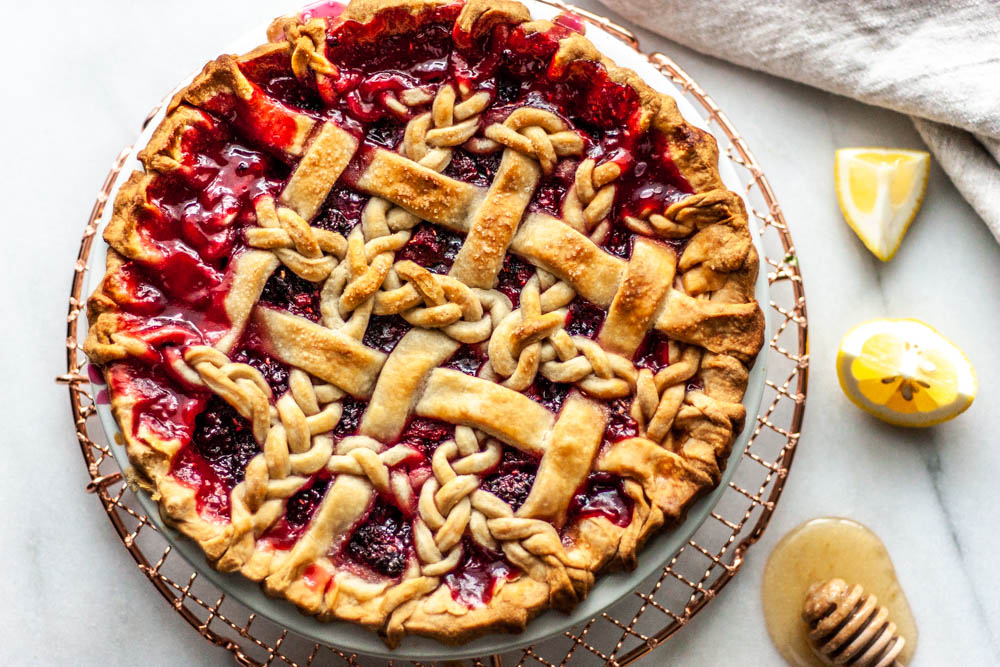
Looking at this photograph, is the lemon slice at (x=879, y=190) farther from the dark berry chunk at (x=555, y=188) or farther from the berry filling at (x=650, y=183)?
the dark berry chunk at (x=555, y=188)

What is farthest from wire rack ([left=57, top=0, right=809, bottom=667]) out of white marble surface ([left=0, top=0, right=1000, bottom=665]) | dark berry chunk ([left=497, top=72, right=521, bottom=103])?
dark berry chunk ([left=497, top=72, right=521, bottom=103])

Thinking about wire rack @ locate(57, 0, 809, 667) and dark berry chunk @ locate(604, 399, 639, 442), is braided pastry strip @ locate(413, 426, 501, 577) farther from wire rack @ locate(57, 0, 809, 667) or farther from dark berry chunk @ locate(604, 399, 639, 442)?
wire rack @ locate(57, 0, 809, 667)

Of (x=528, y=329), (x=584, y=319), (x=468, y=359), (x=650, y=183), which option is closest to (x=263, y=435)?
(x=468, y=359)

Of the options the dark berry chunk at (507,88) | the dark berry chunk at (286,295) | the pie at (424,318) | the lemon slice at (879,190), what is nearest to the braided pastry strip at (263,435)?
the pie at (424,318)

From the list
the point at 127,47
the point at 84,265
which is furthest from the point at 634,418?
the point at 127,47

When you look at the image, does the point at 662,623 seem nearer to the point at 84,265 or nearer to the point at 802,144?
the point at 802,144
